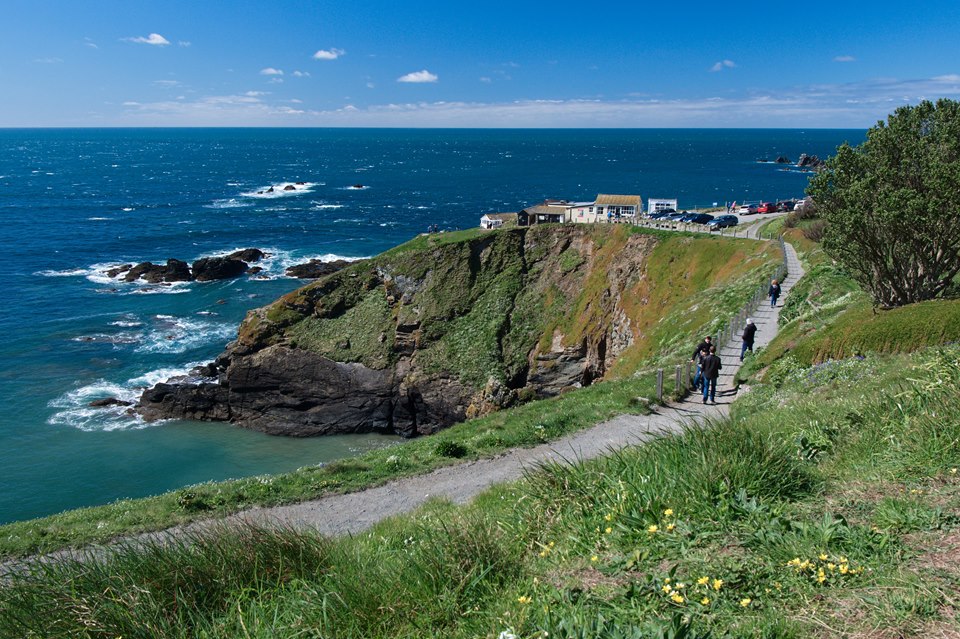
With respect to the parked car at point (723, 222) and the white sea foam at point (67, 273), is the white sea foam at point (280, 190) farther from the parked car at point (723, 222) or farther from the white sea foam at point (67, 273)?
the parked car at point (723, 222)

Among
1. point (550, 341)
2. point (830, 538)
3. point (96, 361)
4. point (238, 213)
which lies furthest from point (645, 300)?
point (238, 213)

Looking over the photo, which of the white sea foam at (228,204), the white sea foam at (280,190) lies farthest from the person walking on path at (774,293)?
the white sea foam at (280,190)

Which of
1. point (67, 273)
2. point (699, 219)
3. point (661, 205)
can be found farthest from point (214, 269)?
point (699, 219)

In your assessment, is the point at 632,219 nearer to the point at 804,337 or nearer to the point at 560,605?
the point at 804,337

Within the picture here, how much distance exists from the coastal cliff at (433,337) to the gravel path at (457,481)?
71.1 ft

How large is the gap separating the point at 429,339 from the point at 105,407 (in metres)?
21.9

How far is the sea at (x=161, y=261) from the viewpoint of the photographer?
3472cm

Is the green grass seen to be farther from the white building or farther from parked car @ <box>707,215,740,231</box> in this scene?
the white building

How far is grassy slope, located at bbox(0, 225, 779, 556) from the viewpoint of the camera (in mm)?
13625

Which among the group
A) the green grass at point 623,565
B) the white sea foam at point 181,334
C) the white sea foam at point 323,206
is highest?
the white sea foam at point 323,206

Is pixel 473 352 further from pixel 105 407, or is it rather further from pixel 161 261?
pixel 161 261

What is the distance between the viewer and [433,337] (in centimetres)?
4481

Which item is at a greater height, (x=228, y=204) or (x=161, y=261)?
(x=228, y=204)

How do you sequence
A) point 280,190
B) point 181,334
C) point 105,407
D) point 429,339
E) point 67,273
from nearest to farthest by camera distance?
point 105,407 → point 429,339 → point 181,334 → point 67,273 → point 280,190
